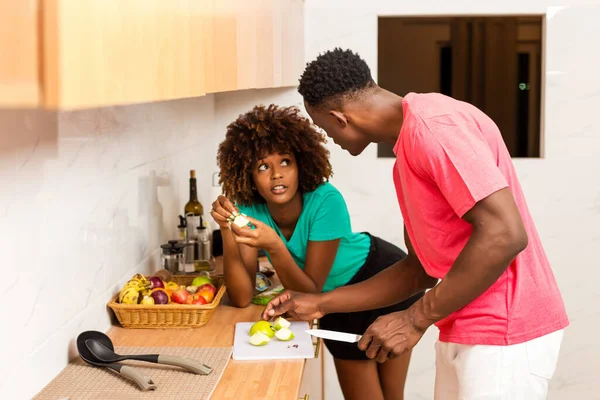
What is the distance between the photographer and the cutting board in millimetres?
1730

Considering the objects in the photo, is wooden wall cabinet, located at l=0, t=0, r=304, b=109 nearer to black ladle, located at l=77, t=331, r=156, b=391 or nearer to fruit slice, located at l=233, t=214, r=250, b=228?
fruit slice, located at l=233, t=214, r=250, b=228

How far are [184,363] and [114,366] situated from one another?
15cm

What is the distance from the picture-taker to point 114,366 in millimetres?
1629

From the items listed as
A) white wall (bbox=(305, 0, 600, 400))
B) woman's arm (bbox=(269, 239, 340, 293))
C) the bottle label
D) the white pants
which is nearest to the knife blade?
the white pants

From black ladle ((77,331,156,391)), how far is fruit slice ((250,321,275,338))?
337 millimetres

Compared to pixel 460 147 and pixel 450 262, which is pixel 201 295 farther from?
pixel 460 147

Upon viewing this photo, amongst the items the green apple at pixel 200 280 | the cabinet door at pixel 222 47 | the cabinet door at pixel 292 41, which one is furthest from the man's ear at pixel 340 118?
the cabinet door at pixel 292 41

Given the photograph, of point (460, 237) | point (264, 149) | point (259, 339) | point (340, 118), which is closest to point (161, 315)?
→ point (259, 339)

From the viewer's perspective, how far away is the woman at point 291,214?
2111mm

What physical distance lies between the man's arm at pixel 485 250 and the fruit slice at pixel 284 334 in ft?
1.70

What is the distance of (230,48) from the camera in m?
1.64

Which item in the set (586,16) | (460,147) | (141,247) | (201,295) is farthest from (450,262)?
(586,16)

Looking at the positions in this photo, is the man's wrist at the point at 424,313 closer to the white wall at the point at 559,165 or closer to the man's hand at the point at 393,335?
the man's hand at the point at 393,335

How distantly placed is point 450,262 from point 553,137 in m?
1.94
